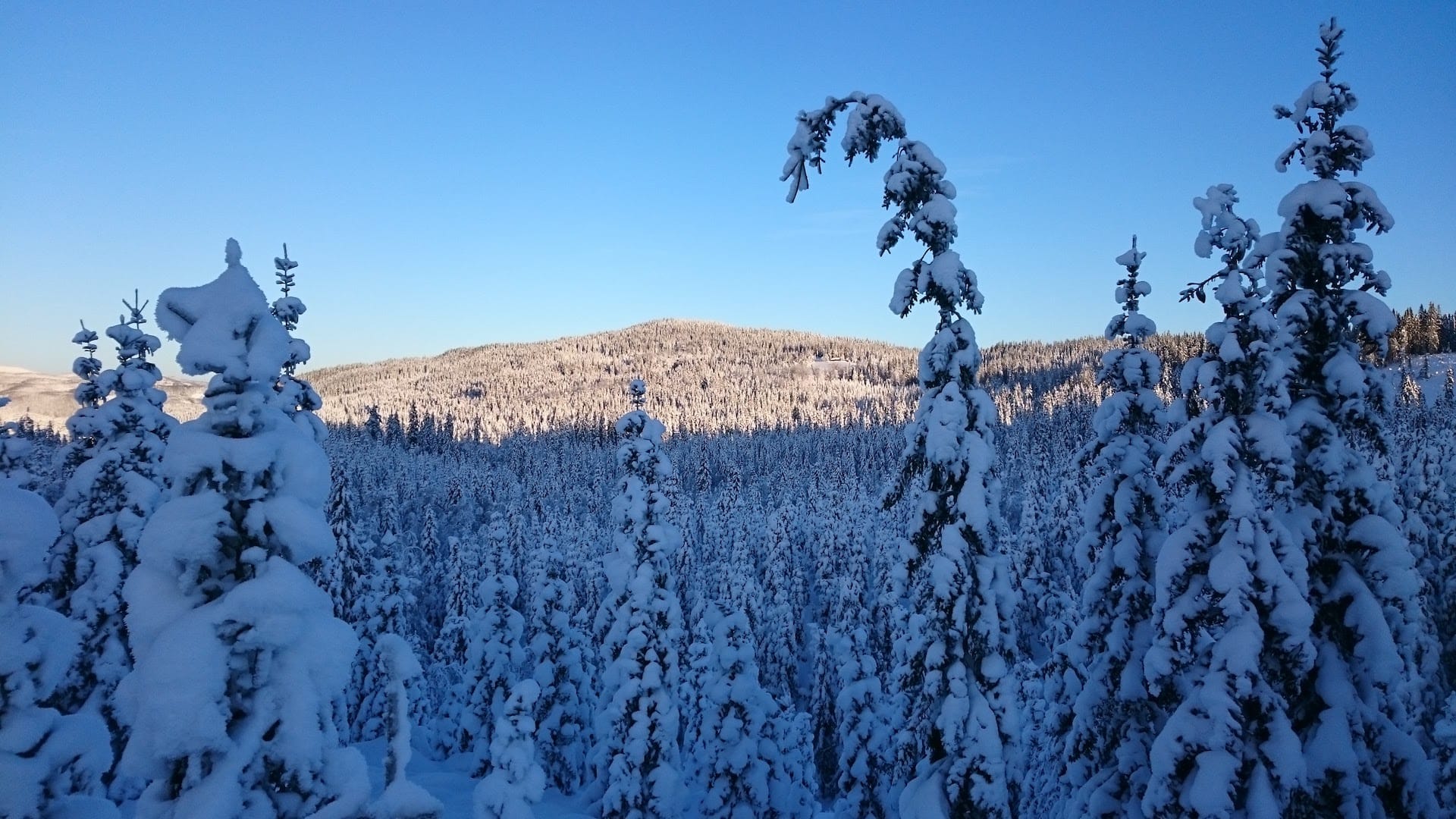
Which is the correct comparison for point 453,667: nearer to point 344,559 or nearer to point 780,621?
point 344,559

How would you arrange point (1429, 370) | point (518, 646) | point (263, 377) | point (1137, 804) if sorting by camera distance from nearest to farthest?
point (263, 377) < point (1137, 804) < point (518, 646) < point (1429, 370)

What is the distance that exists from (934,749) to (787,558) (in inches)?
1733

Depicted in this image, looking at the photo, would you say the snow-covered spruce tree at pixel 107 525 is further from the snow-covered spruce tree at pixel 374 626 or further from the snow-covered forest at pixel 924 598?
the snow-covered spruce tree at pixel 374 626

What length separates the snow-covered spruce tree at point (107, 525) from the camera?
14812 mm

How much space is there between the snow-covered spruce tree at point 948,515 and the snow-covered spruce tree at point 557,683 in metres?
18.9

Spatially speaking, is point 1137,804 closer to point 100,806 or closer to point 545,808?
point 100,806

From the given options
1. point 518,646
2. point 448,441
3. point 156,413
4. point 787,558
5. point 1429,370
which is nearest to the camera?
point 156,413

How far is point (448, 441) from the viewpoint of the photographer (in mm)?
167625

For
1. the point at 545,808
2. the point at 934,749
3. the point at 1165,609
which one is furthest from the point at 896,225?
the point at 545,808

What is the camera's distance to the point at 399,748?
5633 millimetres

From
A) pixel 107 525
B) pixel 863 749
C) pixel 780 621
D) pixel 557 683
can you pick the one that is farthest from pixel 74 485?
pixel 780 621

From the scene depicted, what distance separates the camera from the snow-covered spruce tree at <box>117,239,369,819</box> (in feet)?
19.0

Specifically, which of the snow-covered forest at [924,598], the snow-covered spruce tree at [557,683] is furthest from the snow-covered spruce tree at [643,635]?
the snow-covered spruce tree at [557,683]

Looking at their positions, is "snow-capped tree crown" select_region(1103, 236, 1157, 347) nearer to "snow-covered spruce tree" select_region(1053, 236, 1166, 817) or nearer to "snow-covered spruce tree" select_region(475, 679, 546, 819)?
"snow-covered spruce tree" select_region(1053, 236, 1166, 817)
